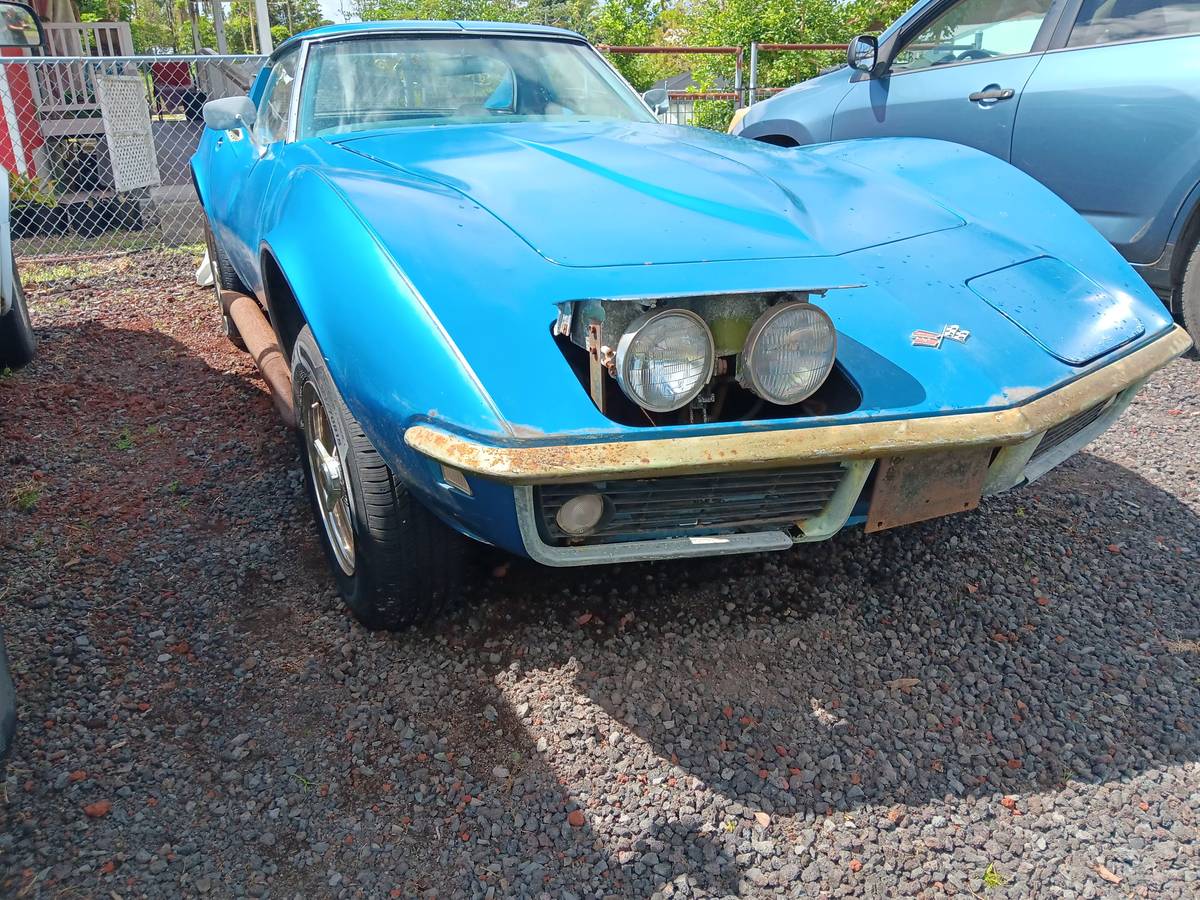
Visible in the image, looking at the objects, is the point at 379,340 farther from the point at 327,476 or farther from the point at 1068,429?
the point at 1068,429

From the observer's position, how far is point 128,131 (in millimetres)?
7750

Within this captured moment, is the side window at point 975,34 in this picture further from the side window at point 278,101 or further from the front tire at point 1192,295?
the side window at point 278,101

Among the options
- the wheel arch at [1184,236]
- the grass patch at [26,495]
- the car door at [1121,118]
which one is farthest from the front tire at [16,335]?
the wheel arch at [1184,236]

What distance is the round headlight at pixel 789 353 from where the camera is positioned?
180 centimetres

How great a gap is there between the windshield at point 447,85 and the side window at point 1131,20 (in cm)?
219

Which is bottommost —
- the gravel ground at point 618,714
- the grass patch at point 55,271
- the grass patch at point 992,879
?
the grass patch at point 55,271

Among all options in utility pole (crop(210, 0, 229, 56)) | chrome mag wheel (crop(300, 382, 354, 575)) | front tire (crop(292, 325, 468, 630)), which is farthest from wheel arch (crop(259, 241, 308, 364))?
utility pole (crop(210, 0, 229, 56))

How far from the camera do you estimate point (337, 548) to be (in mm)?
2480

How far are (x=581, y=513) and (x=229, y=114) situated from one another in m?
2.49

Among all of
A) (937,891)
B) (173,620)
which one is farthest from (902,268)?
(173,620)

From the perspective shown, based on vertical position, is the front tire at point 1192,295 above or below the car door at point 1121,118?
below

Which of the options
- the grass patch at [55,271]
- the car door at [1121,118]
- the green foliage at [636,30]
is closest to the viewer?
the car door at [1121,118]

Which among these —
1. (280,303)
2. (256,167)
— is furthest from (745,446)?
(256,167)

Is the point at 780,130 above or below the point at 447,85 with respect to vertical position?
below
